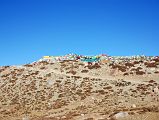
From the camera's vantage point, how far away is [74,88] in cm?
7338

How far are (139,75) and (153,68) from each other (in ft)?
19.4

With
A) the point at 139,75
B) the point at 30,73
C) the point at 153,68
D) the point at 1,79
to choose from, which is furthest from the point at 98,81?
the point at 1,79

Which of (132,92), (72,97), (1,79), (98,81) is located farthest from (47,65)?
(132,92)

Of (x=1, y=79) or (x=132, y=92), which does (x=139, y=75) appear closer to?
(x=132, y=92)


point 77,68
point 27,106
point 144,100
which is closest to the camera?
point 144,100

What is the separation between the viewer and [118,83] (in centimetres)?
7300

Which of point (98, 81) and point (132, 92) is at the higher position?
point (98, 81)

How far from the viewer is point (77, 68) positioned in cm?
9012

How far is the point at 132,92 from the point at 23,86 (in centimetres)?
2895

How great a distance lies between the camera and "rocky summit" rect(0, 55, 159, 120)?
190 feet

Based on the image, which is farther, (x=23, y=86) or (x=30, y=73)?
(x=30, y=73)

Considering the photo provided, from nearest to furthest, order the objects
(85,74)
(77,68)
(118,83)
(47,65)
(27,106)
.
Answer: (27,106) → (118,83) → (85,74) → (77,68) → (47,65)

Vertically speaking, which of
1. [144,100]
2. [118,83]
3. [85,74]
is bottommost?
[144,100]

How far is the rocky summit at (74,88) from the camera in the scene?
58.0 m
